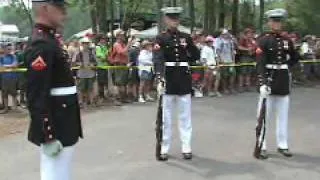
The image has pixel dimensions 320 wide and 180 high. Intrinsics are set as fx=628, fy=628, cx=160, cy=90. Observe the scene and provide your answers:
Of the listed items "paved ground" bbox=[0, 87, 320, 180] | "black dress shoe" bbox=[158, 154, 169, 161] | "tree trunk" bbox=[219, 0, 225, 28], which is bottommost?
"paved ground" bbox=[0, 87, 320, 180]

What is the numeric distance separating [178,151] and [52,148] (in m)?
4.68

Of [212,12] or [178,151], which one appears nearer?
[178,151]

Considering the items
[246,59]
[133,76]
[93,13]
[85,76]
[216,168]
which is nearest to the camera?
[216,168]

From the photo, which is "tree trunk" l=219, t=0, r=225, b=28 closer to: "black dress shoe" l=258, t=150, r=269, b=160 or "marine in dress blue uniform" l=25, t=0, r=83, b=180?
"black dress shoe" l=258, t=150, r=269, b=160

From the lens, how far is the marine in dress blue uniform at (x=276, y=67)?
347 inches

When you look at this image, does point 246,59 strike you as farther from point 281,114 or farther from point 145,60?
point 281,114

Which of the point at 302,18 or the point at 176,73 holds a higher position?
the point at 302,18

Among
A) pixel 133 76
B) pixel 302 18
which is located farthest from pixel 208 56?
pixel 302 18

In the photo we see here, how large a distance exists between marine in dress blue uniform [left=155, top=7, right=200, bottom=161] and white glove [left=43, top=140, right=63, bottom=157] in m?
3.90

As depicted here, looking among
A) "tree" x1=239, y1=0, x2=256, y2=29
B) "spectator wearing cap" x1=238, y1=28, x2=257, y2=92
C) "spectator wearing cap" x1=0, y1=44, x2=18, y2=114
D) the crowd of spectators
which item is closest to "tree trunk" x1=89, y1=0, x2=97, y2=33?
the crowd of spectators

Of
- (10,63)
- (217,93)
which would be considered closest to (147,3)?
(217,93)

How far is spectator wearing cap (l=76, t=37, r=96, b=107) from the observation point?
1520cm

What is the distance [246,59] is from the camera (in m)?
19.2

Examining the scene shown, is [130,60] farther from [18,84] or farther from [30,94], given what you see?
[30,94]
